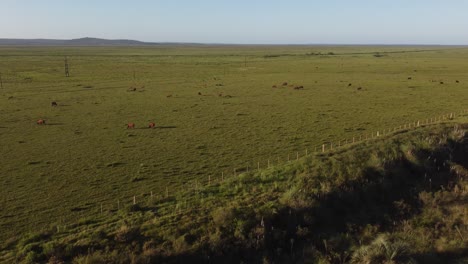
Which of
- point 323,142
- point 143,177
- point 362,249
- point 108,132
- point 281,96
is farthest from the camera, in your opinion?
point 281,96

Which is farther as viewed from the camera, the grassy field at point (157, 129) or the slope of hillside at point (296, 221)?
the grassy field at point (157, 129)

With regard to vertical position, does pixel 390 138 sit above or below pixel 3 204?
above

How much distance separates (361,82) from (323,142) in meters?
54.6

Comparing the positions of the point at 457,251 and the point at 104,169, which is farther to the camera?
the point at 104,169

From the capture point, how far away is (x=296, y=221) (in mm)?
19141

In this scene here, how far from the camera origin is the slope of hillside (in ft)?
53.5

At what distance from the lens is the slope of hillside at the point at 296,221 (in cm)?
1630

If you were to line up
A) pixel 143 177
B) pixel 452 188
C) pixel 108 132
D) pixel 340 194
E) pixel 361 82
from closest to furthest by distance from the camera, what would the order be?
pixel 340 194
pixel 452 188
pixel 143 177
pixel 108 132
pixel 361 82

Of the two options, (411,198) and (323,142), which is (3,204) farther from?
(323,142)

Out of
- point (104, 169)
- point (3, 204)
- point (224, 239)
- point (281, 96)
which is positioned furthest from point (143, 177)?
point (281, 96)

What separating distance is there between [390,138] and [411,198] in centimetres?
938

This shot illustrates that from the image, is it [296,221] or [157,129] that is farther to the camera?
[157,129]

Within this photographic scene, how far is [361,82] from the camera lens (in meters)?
85.3

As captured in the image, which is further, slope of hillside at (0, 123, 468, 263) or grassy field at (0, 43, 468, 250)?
grassy field at (0, 43, 468, 250)
